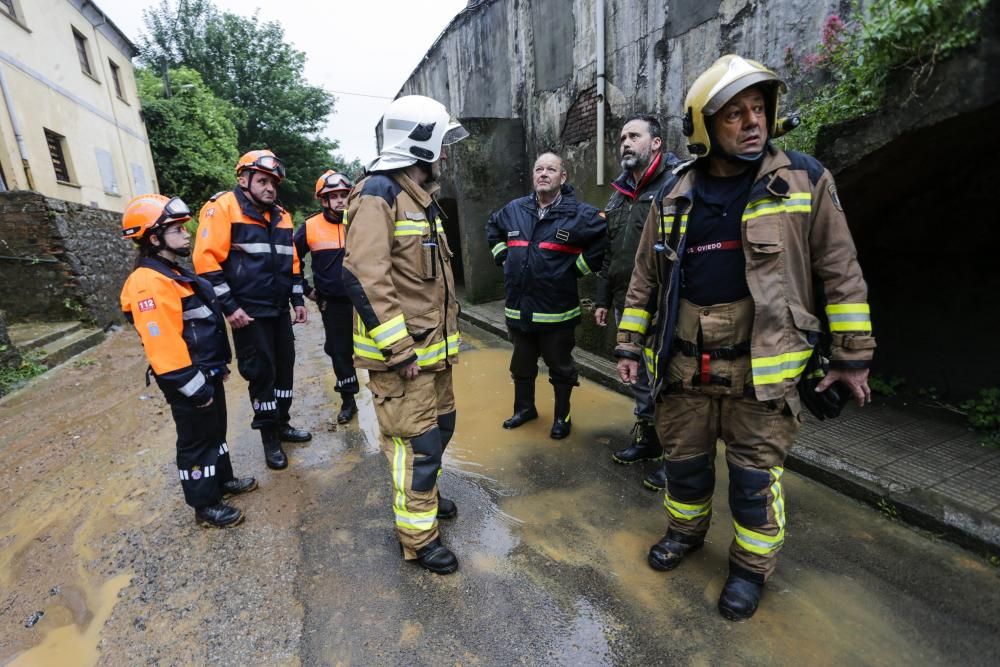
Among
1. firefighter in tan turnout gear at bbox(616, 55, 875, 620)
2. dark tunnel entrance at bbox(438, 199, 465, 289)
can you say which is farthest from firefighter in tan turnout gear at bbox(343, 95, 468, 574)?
dark tunnel entrance at bbox(438, 199, 465, 289)

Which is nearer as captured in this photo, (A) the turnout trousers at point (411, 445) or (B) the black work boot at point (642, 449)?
(A) the turnout trousers at point (411, 445)

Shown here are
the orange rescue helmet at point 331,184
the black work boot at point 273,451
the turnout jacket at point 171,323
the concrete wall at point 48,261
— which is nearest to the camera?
the turnout jacket at point 171,323

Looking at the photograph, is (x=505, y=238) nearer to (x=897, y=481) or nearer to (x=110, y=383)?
(x=897, y=481)

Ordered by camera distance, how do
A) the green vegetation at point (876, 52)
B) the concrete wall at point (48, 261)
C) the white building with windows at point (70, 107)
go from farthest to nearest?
1. the white building with windows at point (70, 107)
2. the concrete wall at point (48, 261)
3. the green vegetation at point (876, 52)

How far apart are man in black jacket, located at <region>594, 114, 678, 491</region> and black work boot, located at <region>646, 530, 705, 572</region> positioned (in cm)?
59

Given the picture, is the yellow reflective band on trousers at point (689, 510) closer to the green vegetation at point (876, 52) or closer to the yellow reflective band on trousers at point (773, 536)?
the yellow reflective band on trousers at point (773, 536)

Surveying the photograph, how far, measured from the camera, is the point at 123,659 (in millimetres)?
2012

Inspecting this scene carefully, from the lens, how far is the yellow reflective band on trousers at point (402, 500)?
2.35m

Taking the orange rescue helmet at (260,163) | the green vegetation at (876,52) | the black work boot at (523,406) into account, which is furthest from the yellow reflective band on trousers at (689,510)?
the orange rescue helmet at (260,163)

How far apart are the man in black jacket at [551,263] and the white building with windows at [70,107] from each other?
32.4ft

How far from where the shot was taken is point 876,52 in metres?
2.42

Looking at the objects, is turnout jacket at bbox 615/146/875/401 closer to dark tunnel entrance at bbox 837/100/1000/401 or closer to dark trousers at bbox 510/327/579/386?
dark tunnel entrance at bbox 837/100/1000/401

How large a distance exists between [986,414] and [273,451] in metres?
4.99

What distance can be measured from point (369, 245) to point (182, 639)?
1.85 m
